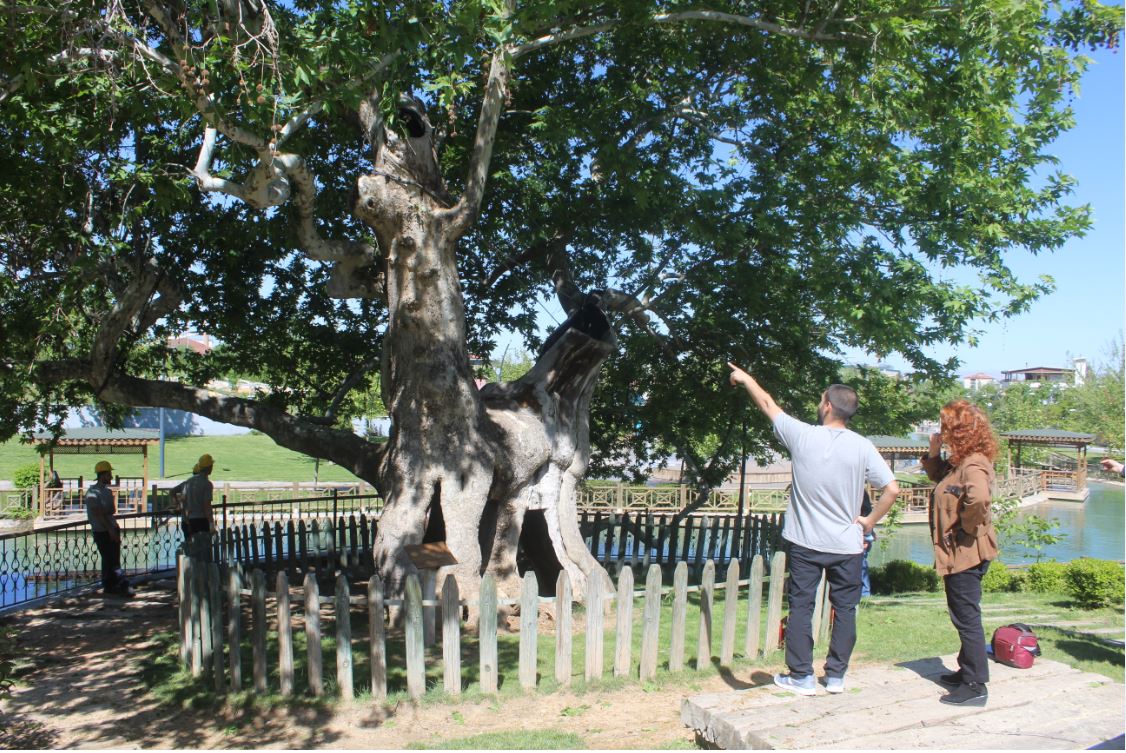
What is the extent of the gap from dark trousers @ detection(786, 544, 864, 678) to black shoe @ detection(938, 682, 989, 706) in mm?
665

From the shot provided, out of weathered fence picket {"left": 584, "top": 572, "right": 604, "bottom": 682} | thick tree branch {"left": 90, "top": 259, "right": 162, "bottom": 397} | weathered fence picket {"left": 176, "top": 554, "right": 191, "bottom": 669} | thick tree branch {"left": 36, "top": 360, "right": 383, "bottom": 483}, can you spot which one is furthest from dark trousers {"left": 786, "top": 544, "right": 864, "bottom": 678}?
thick tree branch {"left": 90, "top": 259, "right": 162, "bottom": 397}

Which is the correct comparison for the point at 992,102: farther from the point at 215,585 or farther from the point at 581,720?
the point at 215,585

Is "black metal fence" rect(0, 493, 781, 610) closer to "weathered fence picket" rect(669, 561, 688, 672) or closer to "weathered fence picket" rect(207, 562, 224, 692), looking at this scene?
"weathered fence picket" rect(669, 561, 688, 672)

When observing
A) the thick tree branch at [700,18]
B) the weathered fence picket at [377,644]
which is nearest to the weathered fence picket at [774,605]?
the weathered fence picket at [377,644]

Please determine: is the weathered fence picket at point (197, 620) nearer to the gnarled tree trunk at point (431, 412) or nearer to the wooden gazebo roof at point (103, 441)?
the gnarled tree trunk at point (431, 412)

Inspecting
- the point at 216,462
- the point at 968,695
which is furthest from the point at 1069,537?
the point at 216,462

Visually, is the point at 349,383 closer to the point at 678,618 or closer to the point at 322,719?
the point at 322,719

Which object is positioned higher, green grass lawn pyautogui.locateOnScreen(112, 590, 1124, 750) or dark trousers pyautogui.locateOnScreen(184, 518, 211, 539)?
dark trousers pyautogui.locateOnScreen(184, 518, 211, 539)

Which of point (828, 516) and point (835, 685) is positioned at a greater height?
point (828, 516)

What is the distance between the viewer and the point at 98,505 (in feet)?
37.9

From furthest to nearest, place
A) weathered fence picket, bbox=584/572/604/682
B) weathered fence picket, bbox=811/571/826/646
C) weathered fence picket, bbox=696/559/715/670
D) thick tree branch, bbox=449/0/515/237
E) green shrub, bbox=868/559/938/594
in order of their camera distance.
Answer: green shrub, bbox=868/559/938/594 < thick tree branch, bbox=449/0/515/237 < weathered fence picket, bbox=811/571/826/646 < weathered fence picket, bbox=696/559/715/670 < weathered fence picket, bbox=584/572/604/682

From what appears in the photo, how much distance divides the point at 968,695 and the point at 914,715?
20.0 inches

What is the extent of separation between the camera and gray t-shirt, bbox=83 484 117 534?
1147cm

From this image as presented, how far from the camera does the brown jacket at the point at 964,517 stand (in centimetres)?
504
